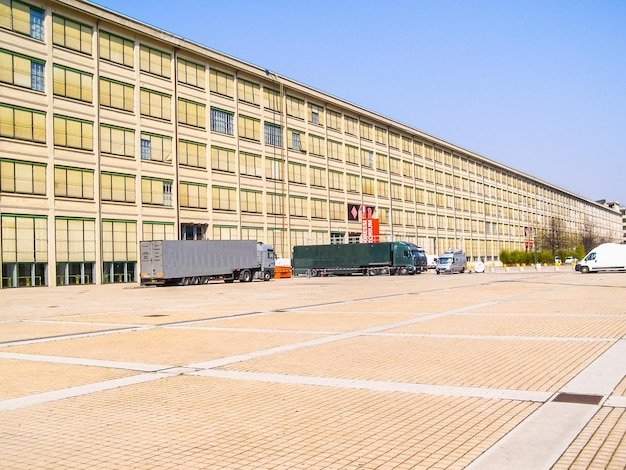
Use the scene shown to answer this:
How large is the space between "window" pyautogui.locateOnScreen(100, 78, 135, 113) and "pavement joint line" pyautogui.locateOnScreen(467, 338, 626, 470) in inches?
2016

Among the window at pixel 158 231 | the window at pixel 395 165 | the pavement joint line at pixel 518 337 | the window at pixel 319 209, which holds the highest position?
the window at pixel 395 165

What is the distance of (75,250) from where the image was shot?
50844 mm

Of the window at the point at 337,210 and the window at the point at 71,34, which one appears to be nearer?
the window at the point at 71,34

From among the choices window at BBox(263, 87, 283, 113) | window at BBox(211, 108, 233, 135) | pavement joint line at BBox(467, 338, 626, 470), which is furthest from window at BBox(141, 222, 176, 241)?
pavement joint line at BBox(467, 338, 626, 470)

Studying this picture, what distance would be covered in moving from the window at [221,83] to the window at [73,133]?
631 inches

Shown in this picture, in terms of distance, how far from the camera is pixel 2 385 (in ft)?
29.9

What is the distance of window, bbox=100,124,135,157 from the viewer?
5350 centimetres

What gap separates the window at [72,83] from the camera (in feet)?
164

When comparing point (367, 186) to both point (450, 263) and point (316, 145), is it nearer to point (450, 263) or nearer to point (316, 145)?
point (316, 145)

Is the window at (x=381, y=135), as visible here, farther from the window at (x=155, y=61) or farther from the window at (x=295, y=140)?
the window at (x=155, y=61)

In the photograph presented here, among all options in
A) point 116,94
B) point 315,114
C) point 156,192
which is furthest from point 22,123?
point 315,114

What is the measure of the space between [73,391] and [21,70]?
44958 mm

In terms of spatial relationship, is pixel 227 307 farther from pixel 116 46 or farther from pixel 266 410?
pixel 116 46

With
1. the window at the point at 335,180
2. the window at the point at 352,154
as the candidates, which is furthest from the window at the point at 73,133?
the window at the point at 352,154
